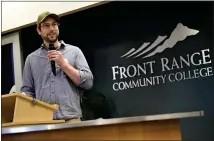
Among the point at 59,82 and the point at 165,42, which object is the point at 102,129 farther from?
the point at 165,42

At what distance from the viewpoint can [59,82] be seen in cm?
227

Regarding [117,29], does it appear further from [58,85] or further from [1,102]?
[1,102]

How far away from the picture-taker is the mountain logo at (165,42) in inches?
133

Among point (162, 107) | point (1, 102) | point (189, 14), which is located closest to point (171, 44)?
point (189, 14)

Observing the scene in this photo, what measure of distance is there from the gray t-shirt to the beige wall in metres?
1.32

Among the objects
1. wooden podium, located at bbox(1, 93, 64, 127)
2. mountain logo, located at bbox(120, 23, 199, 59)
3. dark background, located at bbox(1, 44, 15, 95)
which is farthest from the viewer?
dark background, located at bbox(1, 44, 15, 95)

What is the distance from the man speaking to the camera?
7.14 feet

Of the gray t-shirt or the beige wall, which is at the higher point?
the beige wall

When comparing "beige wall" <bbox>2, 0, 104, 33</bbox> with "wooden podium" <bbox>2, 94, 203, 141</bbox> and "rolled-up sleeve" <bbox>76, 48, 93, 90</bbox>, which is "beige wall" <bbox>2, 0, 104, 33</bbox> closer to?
"rolled-up sleeve" <bbox>76, 48, 93, 90</bbox>

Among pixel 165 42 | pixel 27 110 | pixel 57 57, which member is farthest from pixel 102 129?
pixel 165 42

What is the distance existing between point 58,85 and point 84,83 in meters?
0.19

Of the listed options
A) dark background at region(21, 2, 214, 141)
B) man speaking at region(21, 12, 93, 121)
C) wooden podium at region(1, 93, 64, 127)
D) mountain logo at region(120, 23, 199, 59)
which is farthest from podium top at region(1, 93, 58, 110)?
mountain logo at region(120, 23, 199, 59)

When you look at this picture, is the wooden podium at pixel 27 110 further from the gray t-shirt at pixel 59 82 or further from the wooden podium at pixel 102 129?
the gray t-shirt at pixel 59 82

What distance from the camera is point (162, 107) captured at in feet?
11.4
